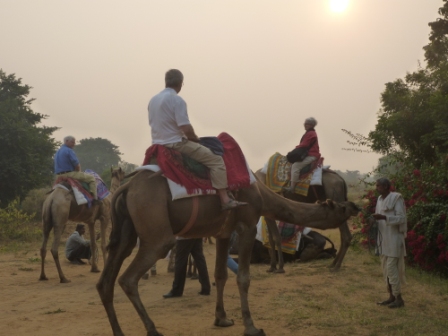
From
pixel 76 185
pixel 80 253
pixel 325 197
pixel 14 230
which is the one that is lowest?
pixel 80 253

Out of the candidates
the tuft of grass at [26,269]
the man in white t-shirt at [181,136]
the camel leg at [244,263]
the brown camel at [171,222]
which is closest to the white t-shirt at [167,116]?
the man in white t-shirt at [181,136]

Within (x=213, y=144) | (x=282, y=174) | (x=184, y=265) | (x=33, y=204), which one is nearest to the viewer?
→ (x=213, y=144)

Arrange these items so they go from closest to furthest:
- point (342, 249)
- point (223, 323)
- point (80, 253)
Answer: point (223, 323), point (342, 249), point (80, 253)

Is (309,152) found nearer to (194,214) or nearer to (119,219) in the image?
(194,214)

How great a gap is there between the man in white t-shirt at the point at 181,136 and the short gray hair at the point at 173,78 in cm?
21

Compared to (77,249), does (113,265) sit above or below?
below

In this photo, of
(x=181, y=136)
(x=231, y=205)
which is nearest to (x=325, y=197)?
(x=231, y=205)

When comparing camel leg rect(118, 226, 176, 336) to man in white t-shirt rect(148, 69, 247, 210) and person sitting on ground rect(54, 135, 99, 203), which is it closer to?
man in white t-shirt rect(148, 69, 247, 210)

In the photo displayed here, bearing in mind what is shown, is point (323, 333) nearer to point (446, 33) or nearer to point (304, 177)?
point (304, 177)

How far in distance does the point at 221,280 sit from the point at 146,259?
57.3 inches


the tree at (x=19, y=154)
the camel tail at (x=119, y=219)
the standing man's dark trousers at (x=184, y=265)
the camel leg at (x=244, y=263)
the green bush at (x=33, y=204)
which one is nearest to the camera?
the camel tail at (x=119, y=219)

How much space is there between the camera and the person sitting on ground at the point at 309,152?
13.5 metres

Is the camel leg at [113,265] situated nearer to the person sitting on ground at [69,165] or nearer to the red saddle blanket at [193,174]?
the red saddle blanket at [193,174]

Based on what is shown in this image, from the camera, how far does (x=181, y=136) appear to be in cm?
754
